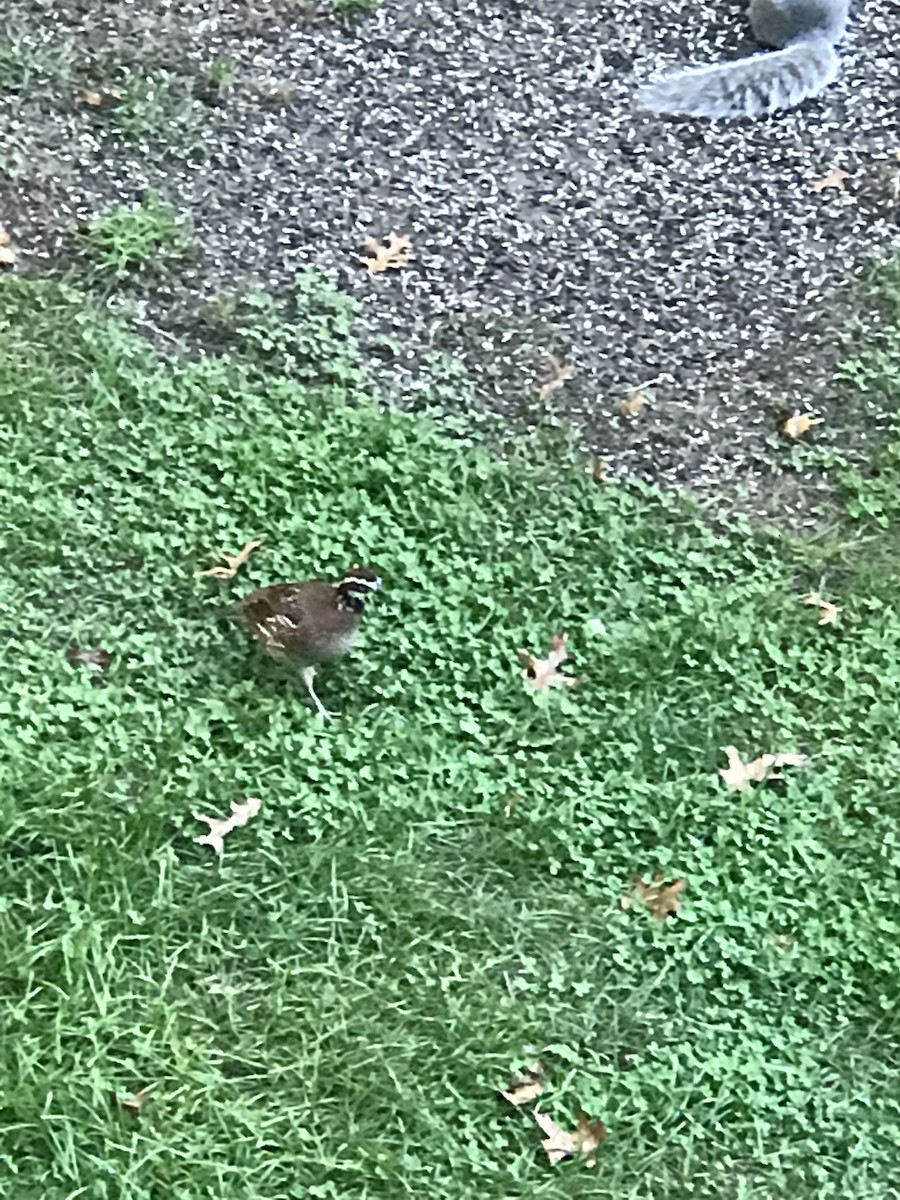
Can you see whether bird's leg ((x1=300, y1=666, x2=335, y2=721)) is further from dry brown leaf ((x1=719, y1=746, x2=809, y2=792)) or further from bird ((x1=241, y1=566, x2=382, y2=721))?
dry brown leaf ((x1=719, y1=746, x2=809, y2=792))

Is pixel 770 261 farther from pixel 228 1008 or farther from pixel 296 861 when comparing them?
pixel 228 1008

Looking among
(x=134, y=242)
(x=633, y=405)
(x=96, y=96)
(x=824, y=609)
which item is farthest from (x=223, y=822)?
(x=96, y=96)

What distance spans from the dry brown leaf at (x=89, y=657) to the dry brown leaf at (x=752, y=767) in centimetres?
145

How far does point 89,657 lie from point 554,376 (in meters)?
1.54

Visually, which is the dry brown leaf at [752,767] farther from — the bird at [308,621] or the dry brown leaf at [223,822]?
the dry brown leaf at [223,822]

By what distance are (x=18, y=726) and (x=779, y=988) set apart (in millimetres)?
1749

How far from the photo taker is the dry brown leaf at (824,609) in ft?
Result: 12.0

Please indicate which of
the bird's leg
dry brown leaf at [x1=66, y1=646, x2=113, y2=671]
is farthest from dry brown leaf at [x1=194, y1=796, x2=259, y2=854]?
dry brown leaf at [x1=66, y1=646, x2=113, y2=671]

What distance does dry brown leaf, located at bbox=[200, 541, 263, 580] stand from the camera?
3.56 metres

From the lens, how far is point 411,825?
3.21m

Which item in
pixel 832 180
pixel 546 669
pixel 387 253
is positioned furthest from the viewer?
pixel 832 180

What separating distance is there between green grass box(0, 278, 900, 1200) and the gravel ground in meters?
0.41

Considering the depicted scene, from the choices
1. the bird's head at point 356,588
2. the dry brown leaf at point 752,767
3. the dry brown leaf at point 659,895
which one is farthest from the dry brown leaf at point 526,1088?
the bird's head at point 356,588

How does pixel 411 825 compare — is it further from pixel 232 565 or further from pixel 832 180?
pixel 832 180
